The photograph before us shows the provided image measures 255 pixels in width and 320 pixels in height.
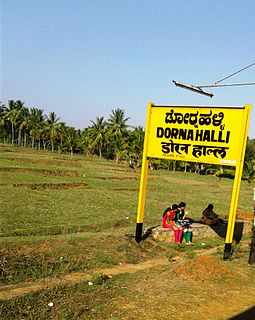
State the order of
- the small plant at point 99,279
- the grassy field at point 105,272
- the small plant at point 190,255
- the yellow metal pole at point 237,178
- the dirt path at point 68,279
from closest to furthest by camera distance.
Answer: the grassy field at point 105,272 < the dirt path at point 68,279 < the small plant at point 99,279 < the yellow metal pole at point 237,178 < the small plant at point 190,255

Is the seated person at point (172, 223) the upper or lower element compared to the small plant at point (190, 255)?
upper

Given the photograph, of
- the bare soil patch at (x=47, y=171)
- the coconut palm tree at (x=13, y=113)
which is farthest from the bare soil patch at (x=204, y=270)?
the coconut palm tree at (x=13, y=113)

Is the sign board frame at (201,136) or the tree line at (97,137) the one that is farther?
the tree line at (97,137)

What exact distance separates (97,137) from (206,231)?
172 ft

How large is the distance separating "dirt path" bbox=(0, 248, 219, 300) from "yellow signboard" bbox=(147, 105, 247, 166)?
3.24 m

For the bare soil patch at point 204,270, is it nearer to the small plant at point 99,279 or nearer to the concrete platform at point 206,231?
the small plant at point 99,279

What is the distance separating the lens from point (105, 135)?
2566 inches

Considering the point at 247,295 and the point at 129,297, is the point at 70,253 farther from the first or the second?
the point at 247,295

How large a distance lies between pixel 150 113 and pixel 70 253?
5114mm

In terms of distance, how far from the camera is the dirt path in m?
6.91

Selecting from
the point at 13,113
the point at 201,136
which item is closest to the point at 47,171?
the point at 201,136

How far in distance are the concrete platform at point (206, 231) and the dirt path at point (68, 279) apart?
164 centimetres

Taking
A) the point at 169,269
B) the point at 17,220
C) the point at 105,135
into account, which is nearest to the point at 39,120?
the point at 105,135

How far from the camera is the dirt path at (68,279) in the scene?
691cm
